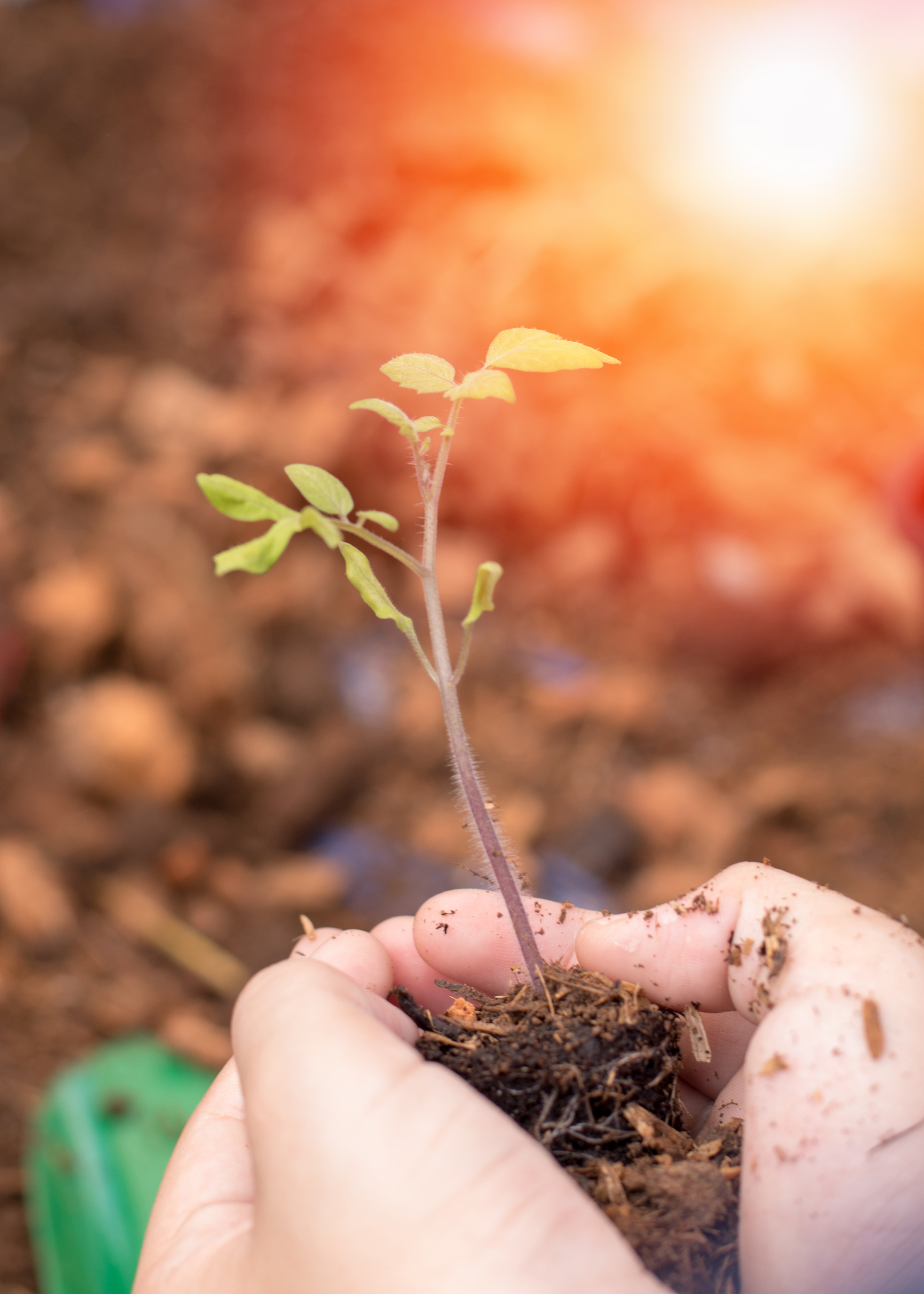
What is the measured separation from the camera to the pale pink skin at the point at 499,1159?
1.72 feet

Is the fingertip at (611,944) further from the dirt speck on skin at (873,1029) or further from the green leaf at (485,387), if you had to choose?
the green leaf at (485,387)

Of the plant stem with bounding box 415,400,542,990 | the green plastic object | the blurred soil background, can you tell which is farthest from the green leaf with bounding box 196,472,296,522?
the blurred soil background

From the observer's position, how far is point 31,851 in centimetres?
171

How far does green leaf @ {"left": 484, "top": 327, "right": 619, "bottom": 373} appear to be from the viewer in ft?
2.05

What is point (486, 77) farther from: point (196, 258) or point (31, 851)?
point (31, 851)

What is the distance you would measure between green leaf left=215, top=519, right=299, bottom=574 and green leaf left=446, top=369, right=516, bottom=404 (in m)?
0.14

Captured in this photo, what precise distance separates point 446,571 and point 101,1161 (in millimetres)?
1401

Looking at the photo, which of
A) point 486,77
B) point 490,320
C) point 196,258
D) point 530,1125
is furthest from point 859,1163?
point 486,77

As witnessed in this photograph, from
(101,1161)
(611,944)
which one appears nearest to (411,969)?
(611,944)

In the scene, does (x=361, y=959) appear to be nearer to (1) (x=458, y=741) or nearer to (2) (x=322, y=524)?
(1) (x=458, y=741)

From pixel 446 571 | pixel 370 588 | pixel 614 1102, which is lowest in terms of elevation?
pixel 446 571

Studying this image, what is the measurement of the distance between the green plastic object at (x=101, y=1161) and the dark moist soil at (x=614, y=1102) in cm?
79

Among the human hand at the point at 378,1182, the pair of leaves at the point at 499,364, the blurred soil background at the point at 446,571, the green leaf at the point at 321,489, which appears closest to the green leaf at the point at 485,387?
the pair of leaves at the point at 499,364

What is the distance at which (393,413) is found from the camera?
643 millimetres
